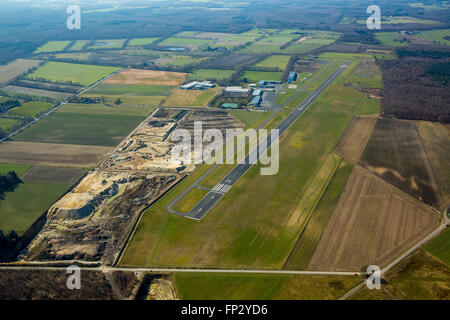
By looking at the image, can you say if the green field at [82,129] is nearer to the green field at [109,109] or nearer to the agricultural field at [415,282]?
the green field at [109,109]

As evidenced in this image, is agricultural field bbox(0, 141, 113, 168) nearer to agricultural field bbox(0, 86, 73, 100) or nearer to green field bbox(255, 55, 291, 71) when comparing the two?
agricultural field bbox(0, 86, 73, 100)

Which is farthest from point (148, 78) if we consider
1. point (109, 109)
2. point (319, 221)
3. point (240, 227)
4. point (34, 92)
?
point (319, 221)

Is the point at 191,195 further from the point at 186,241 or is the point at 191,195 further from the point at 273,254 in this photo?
the point at 273,254

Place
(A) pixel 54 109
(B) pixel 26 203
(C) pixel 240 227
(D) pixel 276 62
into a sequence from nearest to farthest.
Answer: (C) pixel 240 227 → (B) pixel 26 203 → (A) pixel 54 109 → (D) pixel 276 62

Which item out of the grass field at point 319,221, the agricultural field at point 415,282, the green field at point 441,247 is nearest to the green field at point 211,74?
the grass field at point 319,221

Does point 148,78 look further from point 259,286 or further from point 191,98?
point 259,286

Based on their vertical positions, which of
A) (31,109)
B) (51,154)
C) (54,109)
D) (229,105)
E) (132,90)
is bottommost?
(51,154)
